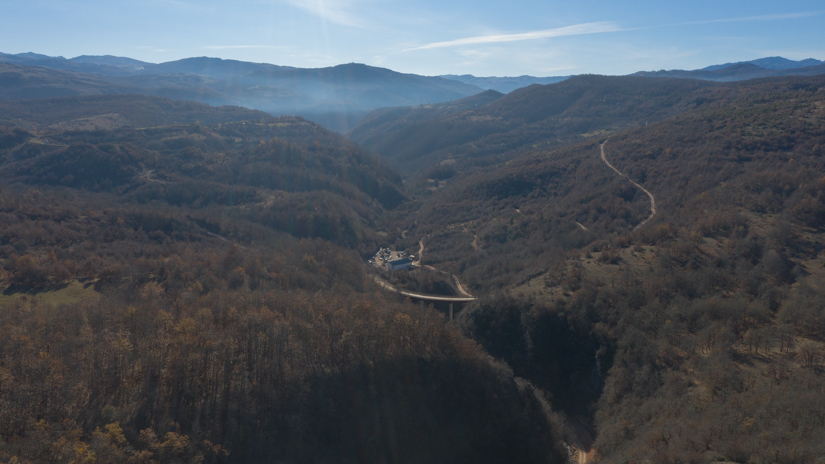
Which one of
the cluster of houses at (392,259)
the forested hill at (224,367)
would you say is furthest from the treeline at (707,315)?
the cluster of houses at (392,259)

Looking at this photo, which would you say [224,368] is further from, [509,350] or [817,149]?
[817,149]

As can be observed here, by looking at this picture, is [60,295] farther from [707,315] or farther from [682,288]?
[682,288]

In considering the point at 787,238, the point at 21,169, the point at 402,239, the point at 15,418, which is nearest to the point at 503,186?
the point at 402,239

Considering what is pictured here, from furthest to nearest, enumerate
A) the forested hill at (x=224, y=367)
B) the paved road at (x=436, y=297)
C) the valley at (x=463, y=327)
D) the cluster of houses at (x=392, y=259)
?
the cluster of houses at (x=392, y=259), the paved road at (x=436, y=297), the valley at (x=463, y=327), the forested hill at (x=224, y=367)

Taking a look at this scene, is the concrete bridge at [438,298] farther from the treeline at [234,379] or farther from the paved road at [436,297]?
the treeline at [234,379]

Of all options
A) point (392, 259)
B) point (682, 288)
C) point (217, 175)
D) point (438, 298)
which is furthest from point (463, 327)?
point (217, 175)

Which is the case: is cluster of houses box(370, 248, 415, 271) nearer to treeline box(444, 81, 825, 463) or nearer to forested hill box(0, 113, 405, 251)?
forested hill box(0, 113, 405, 251)
